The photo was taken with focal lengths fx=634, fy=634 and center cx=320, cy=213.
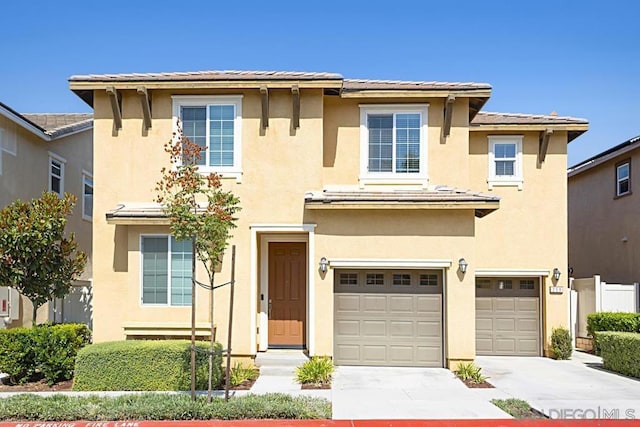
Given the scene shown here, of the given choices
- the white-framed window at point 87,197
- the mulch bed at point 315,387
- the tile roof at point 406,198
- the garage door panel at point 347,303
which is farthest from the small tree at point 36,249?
the white-framed window at point 87,197

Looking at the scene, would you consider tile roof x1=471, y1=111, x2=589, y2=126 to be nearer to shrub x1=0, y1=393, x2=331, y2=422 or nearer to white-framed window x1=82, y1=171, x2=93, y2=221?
shrub x1=0, y1=393, x2=331, y2=422

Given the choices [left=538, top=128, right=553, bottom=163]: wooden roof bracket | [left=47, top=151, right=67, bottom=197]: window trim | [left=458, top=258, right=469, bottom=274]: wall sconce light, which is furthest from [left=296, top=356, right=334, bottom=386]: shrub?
[left=47, top=151, right=67, bottom=197]: window trim

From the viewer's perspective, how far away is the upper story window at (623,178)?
827 inches

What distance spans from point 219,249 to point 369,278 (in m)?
5.22

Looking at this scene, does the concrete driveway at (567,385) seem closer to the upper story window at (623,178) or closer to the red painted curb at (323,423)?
the red painted curb at (323,423)

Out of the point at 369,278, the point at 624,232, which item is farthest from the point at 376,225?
the point at 624,232

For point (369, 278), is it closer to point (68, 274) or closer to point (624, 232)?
point (68, 274)

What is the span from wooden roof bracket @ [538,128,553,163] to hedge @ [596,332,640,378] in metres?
→ 5.05

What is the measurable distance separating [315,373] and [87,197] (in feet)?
45.6

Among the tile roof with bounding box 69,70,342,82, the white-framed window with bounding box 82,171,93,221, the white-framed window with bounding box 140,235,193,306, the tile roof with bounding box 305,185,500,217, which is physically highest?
the tile roof with bounding box 69,70,342,82

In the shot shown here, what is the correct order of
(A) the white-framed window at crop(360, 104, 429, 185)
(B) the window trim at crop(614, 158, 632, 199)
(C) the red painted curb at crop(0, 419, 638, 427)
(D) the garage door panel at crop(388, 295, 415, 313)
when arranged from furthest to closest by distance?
(B) the window trim at crop(614, 158, 632, 199), (A) the white-framed window at crop(360, 104, 429, 185), (D) the garage door panel at crop(388, 295, 415, 313), (C) the red painted curb at crop(0, 419, 638, 427)

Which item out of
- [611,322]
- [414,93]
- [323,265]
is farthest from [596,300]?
[323,265]

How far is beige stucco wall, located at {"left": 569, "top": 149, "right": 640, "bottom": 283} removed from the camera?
2070cm

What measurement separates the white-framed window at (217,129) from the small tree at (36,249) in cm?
320
